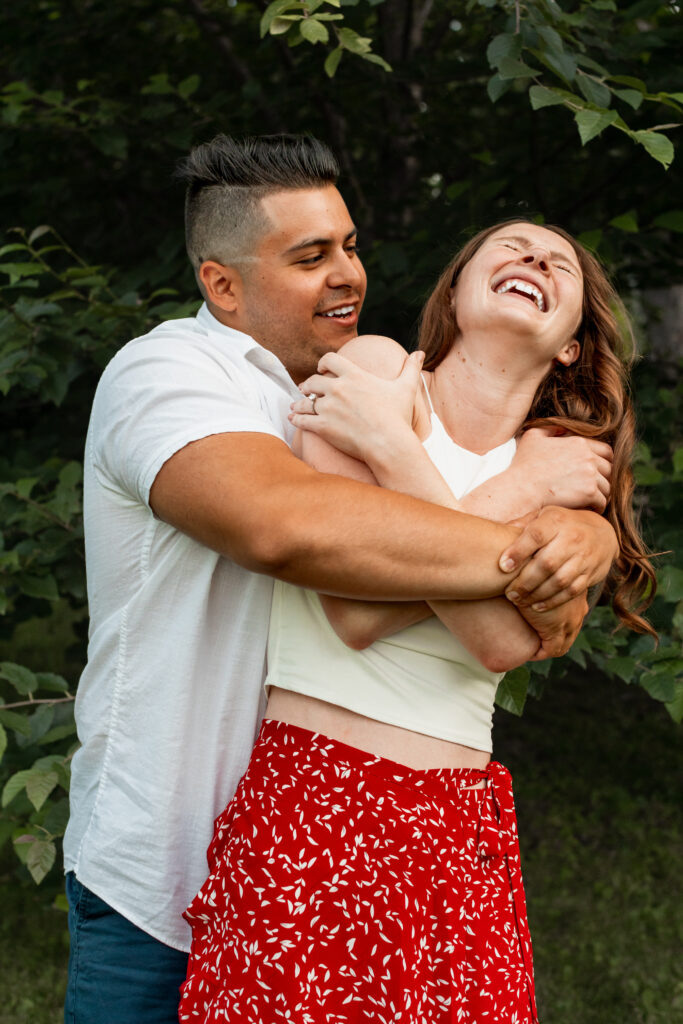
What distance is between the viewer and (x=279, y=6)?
203 centimetres

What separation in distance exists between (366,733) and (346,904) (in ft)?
0.83

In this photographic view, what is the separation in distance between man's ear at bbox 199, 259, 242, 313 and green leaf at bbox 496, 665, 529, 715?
109 centimetres

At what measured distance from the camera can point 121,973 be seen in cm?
168

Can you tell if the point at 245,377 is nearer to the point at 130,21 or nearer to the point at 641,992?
the point at 130,21

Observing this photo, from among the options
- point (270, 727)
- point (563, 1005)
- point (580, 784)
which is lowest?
point (580, 784)

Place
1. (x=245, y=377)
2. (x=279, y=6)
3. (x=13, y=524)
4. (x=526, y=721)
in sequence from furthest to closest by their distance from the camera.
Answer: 1. (x=526, y=721)
2. (x=13, y=524)
3. (x=279, y=6)
4. (x=245, y=377)

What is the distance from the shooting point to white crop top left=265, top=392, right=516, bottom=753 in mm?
1551

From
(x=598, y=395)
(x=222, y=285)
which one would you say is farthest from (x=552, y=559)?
(x=222, y=285)

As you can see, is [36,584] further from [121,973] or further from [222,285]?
[121,973]

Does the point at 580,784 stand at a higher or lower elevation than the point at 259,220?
lower

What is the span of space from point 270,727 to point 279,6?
147 cm

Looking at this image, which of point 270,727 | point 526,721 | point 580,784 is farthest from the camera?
point 526,721

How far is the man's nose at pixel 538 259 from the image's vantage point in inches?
70.7

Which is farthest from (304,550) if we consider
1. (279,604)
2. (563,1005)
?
(563,1005)
